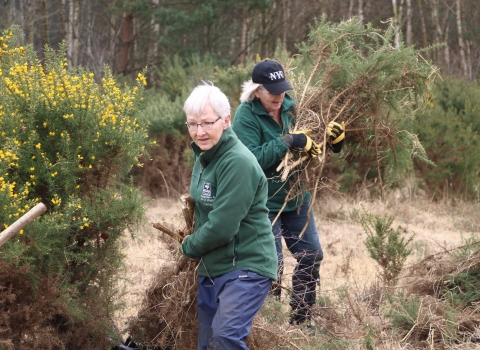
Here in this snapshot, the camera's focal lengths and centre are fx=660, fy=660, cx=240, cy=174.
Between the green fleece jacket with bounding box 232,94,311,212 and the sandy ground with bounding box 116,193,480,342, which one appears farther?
the sandy ground with bounding box 116,193,480,342

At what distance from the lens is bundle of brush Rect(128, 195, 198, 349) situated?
3658mm

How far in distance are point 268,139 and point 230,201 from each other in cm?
145

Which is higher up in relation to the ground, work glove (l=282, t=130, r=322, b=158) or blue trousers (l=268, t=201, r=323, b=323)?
work glove (l=282, t=130, r=322, b=158)

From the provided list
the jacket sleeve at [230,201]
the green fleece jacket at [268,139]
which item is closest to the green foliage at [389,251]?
the green fleece jacket at [268,139]

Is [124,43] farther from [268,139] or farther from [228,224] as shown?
[228,224]

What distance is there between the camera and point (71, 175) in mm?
3555

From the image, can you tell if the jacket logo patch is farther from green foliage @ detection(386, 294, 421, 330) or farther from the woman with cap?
green foliage @ detection(386, 294, 421, 330)

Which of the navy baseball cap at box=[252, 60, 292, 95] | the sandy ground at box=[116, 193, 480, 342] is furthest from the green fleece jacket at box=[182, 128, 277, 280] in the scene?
the sandy ground at box=[116, 193, 480, 342]

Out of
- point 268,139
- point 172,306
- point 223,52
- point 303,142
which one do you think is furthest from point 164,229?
point 223,52

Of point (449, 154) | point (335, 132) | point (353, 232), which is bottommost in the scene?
point (353, 232)

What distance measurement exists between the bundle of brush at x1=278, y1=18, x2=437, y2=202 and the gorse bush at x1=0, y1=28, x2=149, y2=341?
1269mm

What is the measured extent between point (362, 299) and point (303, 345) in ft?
4.24

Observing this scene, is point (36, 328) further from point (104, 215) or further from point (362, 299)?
point (362, 299)

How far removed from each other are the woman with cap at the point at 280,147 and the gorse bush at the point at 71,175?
0.73 m
